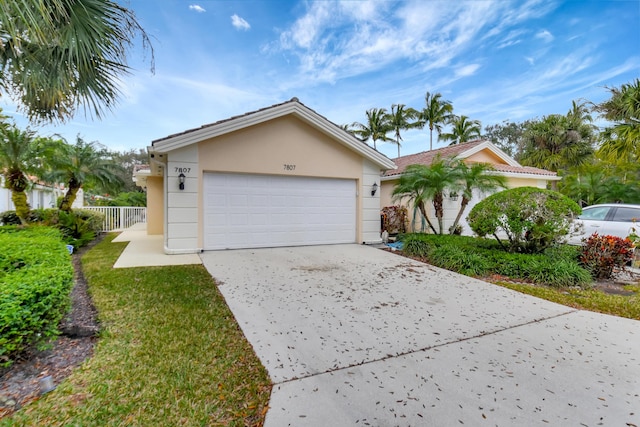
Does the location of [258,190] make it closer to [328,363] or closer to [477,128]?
[328,363]

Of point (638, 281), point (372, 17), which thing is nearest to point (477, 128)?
point (372, 17)

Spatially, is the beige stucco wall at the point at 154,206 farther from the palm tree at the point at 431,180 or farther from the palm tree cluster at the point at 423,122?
the palm tree cluster at the point at 423,122

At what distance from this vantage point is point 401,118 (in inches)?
1165

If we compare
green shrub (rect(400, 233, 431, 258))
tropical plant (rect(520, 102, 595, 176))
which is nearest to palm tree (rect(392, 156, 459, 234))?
green shrub (rect(400, 233, 431, 258))

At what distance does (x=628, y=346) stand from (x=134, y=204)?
25368 millimetres

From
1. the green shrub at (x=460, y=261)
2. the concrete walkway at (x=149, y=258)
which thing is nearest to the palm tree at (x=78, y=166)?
the concrete walkway at (x=149, y=258)

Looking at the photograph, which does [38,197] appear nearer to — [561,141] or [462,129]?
[462,129]

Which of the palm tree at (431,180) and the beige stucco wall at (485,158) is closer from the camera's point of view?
the palm tree at (431,180)

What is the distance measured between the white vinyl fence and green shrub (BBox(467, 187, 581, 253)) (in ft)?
54.6

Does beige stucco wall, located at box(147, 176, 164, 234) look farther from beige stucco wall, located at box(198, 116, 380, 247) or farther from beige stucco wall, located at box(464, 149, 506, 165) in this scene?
beige stucco wall, located at box(464, 149, 506, 165)

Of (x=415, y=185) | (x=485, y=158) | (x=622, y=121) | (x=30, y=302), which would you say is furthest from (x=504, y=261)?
(x=622, y=121)

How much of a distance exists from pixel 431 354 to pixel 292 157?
7.14 meters

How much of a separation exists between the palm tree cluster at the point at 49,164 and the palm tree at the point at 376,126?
23.7 metres

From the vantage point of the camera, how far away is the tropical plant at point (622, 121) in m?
10.2
